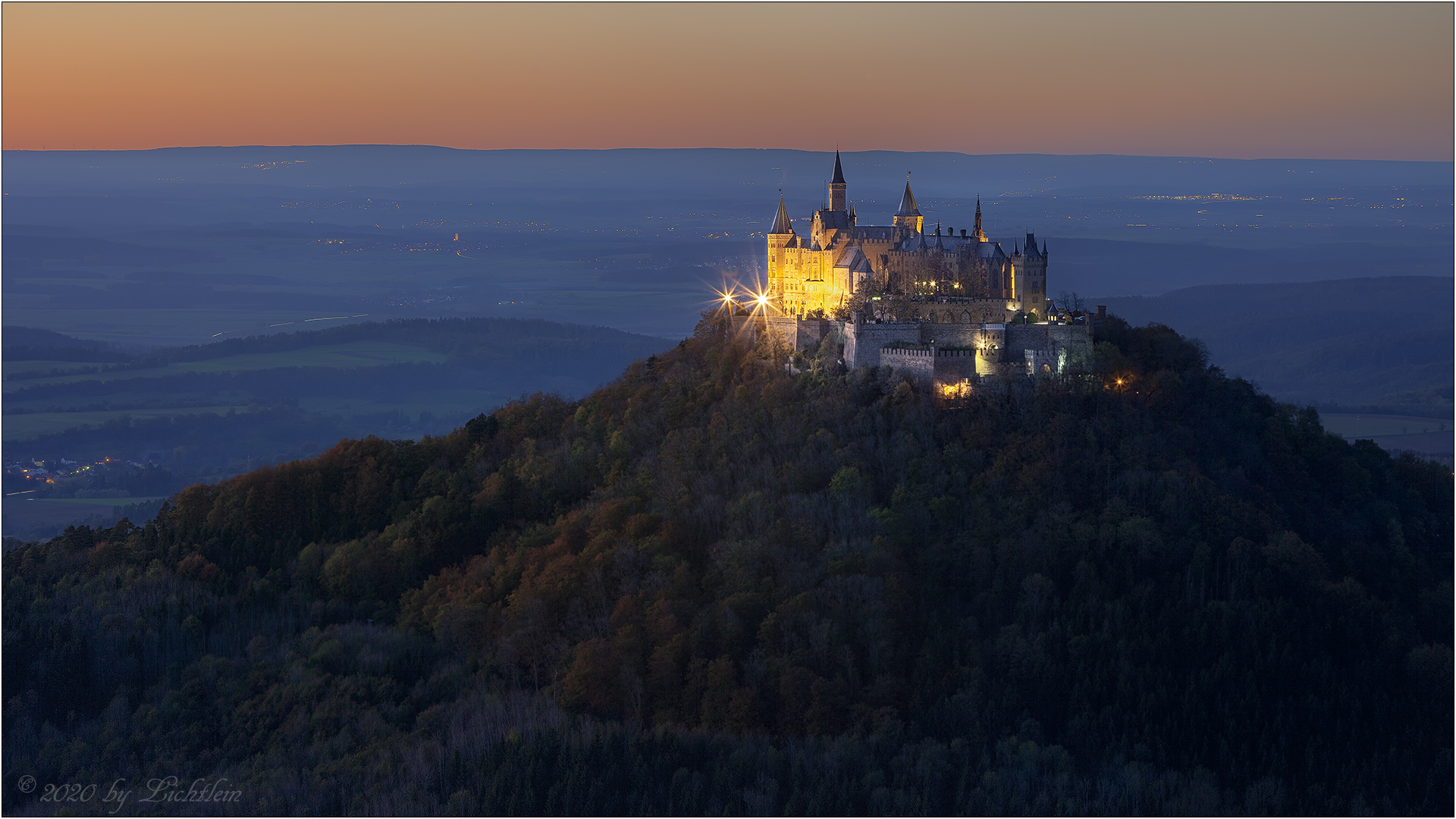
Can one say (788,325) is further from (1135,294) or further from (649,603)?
(1135,294)

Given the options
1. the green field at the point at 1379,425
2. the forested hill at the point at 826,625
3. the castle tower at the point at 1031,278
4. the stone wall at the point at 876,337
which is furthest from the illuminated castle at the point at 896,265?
the green field at the point at 1379,425

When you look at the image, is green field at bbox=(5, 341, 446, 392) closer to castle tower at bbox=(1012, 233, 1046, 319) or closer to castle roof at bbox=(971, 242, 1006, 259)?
castle roof at bbox=(971, 242, 1006, 259)

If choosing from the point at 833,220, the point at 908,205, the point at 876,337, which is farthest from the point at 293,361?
the point at 876,337

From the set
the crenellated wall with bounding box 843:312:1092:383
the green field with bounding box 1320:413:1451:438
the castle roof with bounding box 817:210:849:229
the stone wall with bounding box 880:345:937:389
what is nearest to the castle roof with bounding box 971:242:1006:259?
the crenellated wall with bounding box 843:312:1092:383

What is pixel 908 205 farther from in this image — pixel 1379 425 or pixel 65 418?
pixel 65 418

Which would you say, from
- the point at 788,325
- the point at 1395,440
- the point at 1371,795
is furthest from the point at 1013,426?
the point at 1395,440
